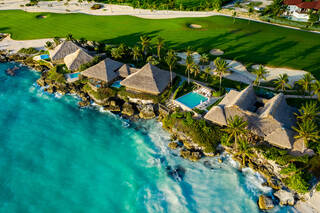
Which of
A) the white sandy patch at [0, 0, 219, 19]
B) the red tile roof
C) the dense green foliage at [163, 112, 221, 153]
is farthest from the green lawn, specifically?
the dense green foliage at [163, 112, 221, 153]

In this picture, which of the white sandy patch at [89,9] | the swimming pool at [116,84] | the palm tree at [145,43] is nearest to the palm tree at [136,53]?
the palm tree at [145,43]

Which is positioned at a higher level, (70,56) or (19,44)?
(19,44)

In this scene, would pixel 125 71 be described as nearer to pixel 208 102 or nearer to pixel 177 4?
pixel 208 102

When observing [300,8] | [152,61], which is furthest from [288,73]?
[300,8]

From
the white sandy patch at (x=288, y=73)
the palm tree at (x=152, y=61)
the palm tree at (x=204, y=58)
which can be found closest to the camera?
the white sandy patch at (x=288, y=73)

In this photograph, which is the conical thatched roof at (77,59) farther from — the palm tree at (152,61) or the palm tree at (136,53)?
the palm tree at (152,61)

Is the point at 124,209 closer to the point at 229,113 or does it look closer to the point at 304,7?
the point at 229,113

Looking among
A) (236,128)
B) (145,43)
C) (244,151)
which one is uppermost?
(145,43)
